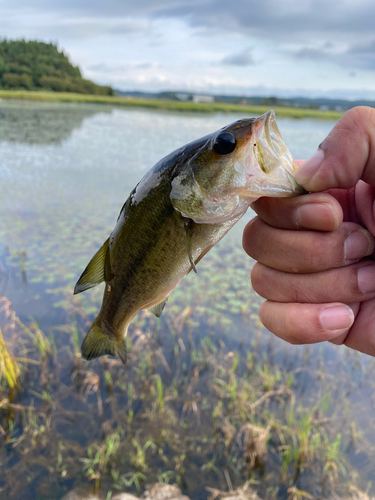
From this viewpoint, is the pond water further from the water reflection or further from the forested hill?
the forested hill

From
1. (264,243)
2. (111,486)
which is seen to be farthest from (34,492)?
(264,243)

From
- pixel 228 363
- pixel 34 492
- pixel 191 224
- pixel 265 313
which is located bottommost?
pixel 34 492

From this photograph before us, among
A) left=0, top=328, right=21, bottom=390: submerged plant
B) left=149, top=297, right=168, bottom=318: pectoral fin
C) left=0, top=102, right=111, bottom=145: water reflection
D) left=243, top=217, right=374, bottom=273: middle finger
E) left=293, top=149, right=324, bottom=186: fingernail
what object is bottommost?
left=0, top=328, right=21, bottom=390: submerged plant

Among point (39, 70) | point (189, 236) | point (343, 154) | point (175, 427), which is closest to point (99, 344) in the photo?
point (189, 236)

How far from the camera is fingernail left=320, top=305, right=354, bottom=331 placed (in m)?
A: 1.83

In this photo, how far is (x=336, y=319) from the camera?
1.83 m

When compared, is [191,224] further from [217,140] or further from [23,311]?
[23,311]

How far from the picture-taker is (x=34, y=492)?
3520 mm

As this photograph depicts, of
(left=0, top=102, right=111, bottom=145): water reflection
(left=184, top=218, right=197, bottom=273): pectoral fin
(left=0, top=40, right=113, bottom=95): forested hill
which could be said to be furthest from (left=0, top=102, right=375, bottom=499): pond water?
(left=0, top=40, right=113, bottom=95): forested hill

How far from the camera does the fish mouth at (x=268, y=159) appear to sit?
145cm

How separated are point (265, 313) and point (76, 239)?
743 cm

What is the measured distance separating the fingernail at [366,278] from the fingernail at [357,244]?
88mm

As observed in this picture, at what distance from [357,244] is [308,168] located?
0.54 meters

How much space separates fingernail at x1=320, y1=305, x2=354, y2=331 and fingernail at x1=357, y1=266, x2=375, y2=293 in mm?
169
